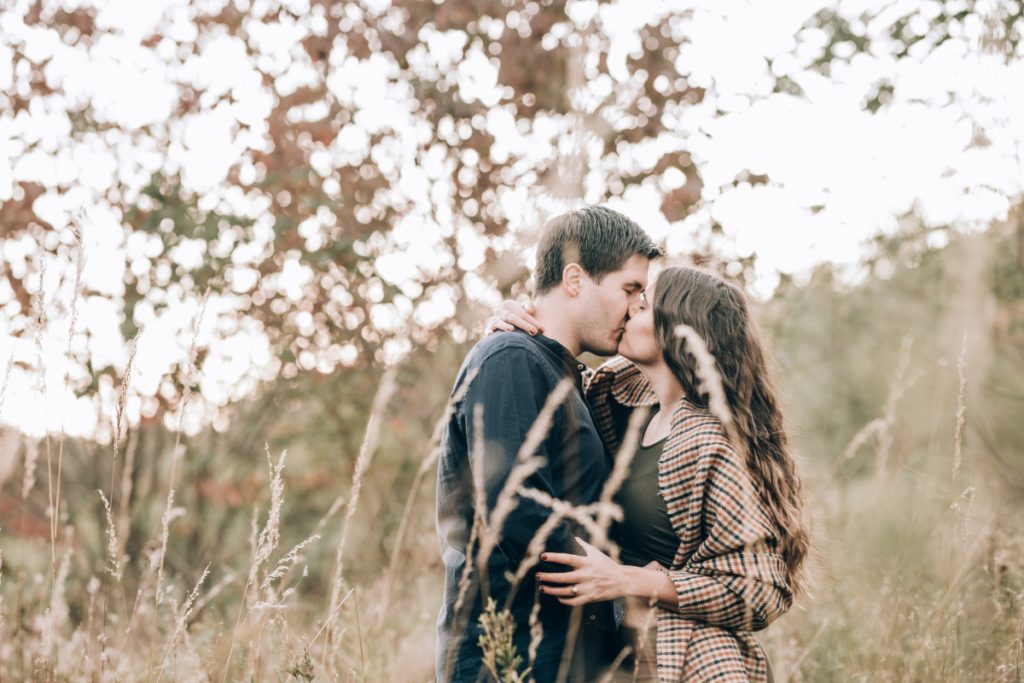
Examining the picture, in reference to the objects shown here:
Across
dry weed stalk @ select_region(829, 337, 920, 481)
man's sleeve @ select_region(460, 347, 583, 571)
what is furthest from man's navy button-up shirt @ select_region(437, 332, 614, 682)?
dry weed stalk @ select_region(829, 337, 920, 481)

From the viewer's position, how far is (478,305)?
14.6ft

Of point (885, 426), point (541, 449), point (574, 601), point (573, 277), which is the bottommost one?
point (574, 601)

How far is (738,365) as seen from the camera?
258 centimetres

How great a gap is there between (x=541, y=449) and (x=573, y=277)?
2.10 feet

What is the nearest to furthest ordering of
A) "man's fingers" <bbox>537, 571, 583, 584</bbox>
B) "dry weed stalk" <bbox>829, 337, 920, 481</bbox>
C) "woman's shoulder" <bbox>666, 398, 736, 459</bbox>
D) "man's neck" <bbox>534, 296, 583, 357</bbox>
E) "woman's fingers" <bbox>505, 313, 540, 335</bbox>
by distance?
"man's fingers" <bbox>537, 571, 583, 584</bbox>
"woman's shoulder" <bbox>666, 398, 736, 459</bbox>
"woman's fingers" <bbox>505, 313, 540, 335</bbox>
"man's neck" <bbox>534, 296, 583, 357</bbox>
"dry weed stalk" <bbox>829, 337, 920, 481</bbox>

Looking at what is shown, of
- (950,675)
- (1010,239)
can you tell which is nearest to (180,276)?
(950,675)

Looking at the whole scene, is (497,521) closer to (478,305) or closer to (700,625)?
(700,625)

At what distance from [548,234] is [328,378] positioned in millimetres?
2365

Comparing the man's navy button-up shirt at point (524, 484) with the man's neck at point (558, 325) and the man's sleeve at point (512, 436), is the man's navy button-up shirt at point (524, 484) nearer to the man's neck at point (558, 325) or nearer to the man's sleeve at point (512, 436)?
the man's sleeve at point (512, 436)

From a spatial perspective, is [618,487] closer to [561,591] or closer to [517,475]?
[561,591]

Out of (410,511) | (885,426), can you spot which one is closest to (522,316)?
(885,426)

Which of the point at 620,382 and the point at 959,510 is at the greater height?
the point at 620,382

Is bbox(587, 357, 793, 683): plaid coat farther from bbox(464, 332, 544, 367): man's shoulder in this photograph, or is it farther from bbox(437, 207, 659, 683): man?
bbox(464, 332, 544, 367): man's shoulder

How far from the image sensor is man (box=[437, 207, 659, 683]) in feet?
7.11
